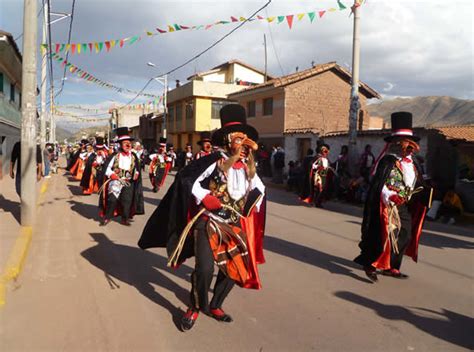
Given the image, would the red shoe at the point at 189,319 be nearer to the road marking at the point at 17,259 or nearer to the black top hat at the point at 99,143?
the road marking at the point at 17,259

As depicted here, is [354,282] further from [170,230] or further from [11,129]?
[11,129]

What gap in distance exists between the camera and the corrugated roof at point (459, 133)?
11384mm

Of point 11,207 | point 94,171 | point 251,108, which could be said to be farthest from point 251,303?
point 251,108

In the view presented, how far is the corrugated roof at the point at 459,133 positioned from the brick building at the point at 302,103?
8.48 metres

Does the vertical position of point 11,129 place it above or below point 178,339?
above

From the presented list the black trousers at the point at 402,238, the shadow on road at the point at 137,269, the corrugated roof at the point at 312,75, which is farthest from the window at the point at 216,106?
the black trousers at the point at 402,238

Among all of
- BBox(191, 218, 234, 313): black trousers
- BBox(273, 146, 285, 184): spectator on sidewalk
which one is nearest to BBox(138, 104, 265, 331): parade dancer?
BBox(191, 218, 234, 313): black trousers

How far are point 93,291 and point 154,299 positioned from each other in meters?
0.72

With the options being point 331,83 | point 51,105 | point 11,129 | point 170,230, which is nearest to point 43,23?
point 11,129

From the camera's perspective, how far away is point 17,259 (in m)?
5.33

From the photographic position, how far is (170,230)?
13.0ft

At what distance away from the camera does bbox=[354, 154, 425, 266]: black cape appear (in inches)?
208

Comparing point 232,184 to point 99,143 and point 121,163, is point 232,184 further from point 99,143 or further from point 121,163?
point 99,143

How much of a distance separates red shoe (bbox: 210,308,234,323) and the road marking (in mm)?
2072
